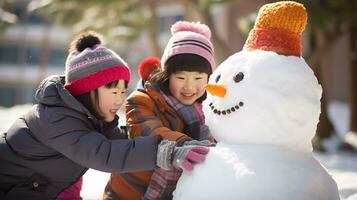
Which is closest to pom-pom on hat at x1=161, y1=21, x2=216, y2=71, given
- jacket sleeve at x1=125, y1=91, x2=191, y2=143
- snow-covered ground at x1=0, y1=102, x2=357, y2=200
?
jacket sleeve at x1=125, y1=91, x2=191, y2=143

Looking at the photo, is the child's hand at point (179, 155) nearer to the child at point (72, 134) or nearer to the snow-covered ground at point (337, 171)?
the child at point (72, 134)

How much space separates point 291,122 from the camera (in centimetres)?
172

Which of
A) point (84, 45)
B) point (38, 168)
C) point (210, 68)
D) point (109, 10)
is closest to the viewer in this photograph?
point (38, 168)

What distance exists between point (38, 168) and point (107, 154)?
41 centimetres

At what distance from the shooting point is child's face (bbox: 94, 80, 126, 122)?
83.1 inches

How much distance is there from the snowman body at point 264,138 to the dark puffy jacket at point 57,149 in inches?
10.5

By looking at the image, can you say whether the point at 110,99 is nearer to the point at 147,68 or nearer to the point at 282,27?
the point at 147,68

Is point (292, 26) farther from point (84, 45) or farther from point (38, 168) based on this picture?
point (38, 168)

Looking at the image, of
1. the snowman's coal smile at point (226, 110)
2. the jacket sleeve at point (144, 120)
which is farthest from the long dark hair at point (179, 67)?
the snowman's coal smile at point (226, 110)

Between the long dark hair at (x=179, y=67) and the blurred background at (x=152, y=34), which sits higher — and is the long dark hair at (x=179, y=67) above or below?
above

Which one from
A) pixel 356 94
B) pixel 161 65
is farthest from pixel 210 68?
pixel 356 94

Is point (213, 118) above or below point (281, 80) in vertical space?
below

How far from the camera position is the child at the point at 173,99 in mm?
2301

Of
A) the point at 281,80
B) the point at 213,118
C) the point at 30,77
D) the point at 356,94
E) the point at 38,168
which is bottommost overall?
Answer: the point at 30,77
